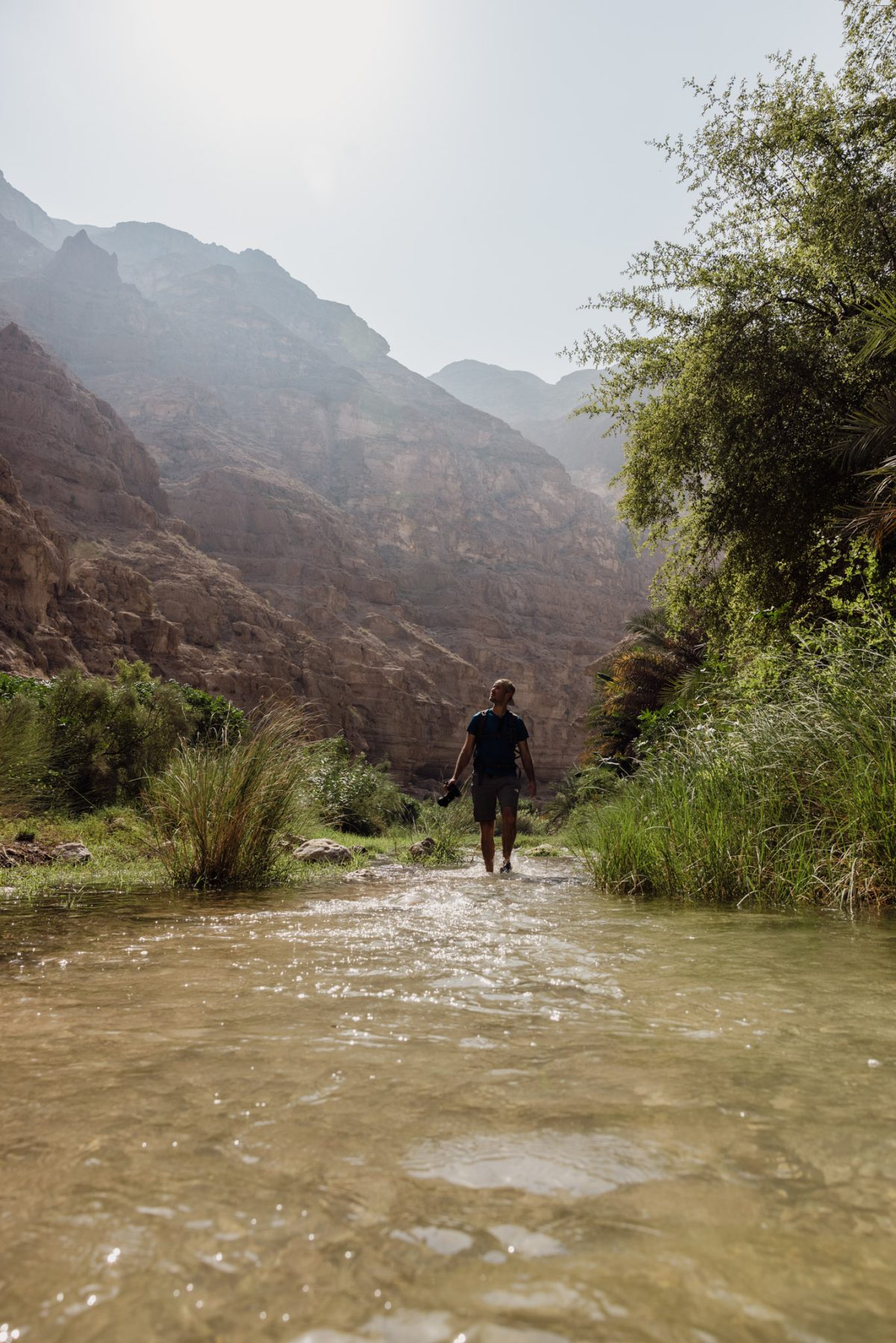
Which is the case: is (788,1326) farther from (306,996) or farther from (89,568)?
(89,568)

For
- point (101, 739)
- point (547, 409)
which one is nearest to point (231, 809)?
point (101, 739)

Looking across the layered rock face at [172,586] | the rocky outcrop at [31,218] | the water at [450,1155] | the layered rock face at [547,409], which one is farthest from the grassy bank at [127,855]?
the rocky outcrop at [31,218]

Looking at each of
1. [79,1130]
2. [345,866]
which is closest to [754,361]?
[345,866]

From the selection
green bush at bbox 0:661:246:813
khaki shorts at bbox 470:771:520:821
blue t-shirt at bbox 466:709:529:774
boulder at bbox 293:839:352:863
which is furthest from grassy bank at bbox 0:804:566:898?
blue t-shirt at bbox 466:709:529:774

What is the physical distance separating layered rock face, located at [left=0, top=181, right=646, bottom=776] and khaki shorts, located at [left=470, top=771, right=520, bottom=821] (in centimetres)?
3295

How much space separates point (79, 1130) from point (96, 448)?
56909mm

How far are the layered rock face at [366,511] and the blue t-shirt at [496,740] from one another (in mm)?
33054

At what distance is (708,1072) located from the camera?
1.65m

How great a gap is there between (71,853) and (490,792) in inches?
167

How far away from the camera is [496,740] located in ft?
28.2

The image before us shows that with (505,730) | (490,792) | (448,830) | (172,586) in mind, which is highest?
(172,586)

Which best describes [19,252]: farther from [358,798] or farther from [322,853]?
[322,853]

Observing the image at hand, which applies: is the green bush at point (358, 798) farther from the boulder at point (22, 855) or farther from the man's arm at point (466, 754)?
the boulder at point (22, 855)

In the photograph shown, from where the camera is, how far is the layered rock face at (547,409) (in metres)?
124
